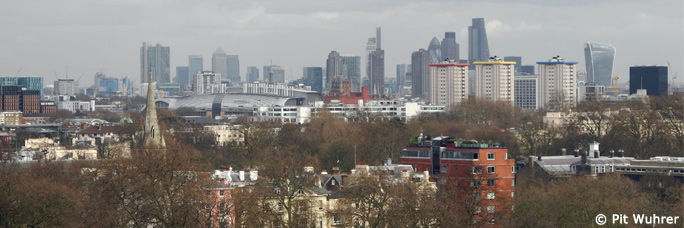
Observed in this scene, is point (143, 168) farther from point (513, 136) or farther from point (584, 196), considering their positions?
point (513, 136)

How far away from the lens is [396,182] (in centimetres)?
5541

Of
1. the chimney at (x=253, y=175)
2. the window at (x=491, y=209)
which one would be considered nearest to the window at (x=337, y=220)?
the window at (x=491, y=209)

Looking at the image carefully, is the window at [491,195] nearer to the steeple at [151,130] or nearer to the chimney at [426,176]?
the chimney at [426,176]

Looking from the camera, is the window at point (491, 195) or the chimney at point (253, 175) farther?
the chimney at point (253, 175)

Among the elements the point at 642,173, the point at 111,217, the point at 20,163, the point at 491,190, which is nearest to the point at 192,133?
the point at 20,163

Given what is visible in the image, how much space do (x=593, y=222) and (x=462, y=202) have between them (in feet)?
15.6

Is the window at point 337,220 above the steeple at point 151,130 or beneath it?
beneath

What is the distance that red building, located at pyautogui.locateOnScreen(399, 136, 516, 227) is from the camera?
176 feet

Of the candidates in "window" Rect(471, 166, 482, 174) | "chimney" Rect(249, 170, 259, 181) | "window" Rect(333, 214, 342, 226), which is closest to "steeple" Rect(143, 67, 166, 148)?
"chimney" Rect(249, 170, 259, 181)

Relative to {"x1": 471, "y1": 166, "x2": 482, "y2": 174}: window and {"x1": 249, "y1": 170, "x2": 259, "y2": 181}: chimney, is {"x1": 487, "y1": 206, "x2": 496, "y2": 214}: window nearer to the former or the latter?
{"x1": 471, "y1": 166, "x2": 482, "y2": 174}: window

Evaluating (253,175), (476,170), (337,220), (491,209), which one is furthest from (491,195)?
(253,175)

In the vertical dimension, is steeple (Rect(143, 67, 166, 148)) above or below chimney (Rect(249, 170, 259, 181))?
above

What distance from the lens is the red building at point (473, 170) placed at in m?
53.5

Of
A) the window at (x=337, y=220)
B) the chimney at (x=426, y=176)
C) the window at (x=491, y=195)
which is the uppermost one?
the chimney at (x=426, y=176)
